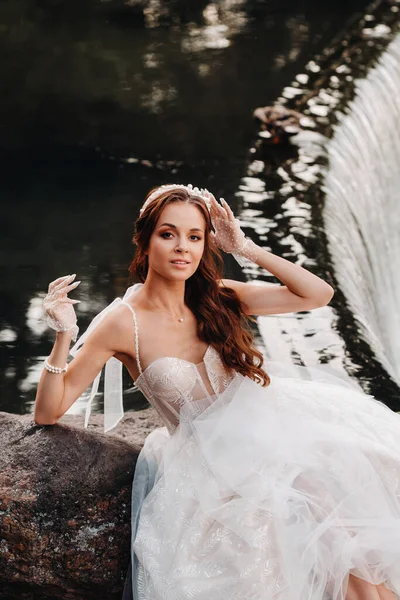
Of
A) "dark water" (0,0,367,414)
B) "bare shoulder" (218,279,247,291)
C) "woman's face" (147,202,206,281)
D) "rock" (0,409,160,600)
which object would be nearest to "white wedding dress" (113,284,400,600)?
"rock" (0,409,160,600)

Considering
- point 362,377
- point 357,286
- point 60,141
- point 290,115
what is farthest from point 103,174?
point 362,377

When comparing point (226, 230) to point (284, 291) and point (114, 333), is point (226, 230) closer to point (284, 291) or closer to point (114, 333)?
point (284, 291)

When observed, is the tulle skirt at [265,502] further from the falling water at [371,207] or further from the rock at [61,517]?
Answer: the falling water at [371,207]

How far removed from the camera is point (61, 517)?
3133 millimetres

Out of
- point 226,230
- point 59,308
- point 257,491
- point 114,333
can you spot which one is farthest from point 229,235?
point 257,491

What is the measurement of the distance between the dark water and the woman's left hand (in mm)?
1977

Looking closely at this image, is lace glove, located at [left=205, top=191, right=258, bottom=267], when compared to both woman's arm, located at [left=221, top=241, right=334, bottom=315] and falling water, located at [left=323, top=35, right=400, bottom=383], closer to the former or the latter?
woman's arm, located at [left=221, top=241, right=334, bottom=315]

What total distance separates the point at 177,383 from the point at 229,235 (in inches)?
23.8

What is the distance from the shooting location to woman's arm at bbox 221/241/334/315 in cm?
349

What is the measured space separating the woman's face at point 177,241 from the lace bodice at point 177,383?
0.21 meters

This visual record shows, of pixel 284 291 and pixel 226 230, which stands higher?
pixel 226 230

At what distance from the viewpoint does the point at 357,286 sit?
22.5 feet

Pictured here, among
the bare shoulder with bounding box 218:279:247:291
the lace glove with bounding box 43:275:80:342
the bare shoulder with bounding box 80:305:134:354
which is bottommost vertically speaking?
the bare shoulder with bounding box 80:305:134:354

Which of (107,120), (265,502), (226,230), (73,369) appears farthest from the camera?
(107,120)
